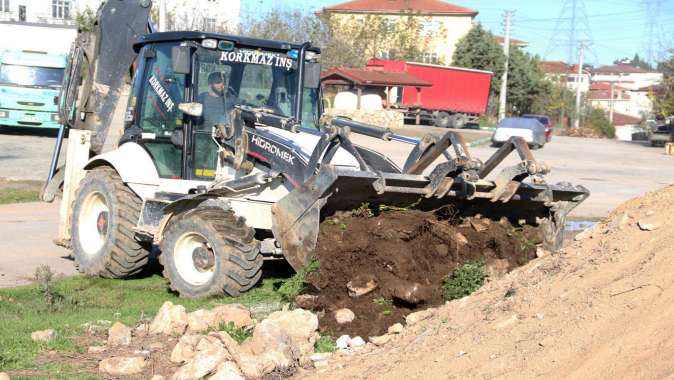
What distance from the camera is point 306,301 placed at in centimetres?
863

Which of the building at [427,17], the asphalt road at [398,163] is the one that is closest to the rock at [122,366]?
the asphalt road at [398,163]

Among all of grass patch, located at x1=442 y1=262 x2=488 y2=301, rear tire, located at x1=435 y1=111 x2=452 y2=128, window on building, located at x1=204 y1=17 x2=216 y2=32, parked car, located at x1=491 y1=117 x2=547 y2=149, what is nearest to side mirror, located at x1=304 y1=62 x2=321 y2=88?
grass patch, located at x1=442 y1=262 x2=488 y2=301

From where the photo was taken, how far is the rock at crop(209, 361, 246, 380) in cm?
690

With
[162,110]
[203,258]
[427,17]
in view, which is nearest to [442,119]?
[427,17]

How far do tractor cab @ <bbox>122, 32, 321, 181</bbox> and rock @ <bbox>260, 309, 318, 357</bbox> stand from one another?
2955 millimetres

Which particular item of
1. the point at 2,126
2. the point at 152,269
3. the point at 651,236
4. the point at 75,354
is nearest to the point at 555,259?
the point at 651,236

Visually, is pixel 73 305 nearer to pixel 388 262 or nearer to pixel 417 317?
pixel 388 262

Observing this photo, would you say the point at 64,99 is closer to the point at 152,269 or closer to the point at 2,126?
the point at 152,269

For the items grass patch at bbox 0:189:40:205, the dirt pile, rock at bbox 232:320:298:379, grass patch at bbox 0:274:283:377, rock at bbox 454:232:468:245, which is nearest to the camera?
the dirt pile

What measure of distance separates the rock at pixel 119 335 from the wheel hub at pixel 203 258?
186 cm

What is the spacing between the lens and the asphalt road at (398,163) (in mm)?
12906

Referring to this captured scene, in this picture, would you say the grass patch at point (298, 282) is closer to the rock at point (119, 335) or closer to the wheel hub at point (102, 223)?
the rock at point (119, 335)

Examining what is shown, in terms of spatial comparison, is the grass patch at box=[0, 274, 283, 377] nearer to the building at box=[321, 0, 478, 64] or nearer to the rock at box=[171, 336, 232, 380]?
the rock at box=[171, 336, 232, 380]

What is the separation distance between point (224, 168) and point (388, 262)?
251cm
